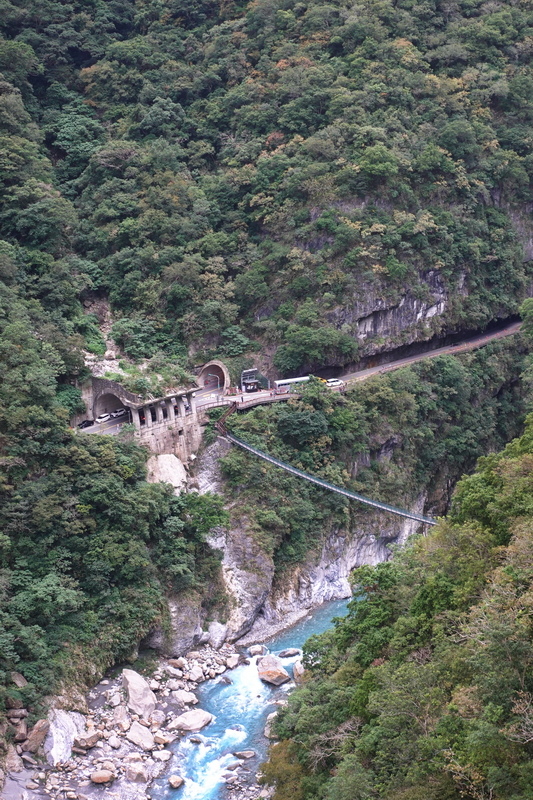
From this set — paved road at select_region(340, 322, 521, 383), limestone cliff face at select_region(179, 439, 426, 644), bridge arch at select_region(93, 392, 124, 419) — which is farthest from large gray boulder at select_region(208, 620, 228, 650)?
paved road at select_region(340, 322, 521, 383)

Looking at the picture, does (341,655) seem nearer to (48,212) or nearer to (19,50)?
(48,212)

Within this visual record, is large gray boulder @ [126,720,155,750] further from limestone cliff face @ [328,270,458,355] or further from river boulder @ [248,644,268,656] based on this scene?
limestone cliff face @ [328,270,458,355]

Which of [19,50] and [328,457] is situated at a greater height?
[19,50]

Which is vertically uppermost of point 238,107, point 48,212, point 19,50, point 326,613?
point 19,50

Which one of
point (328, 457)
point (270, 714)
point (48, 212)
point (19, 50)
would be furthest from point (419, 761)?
point (19, 50)

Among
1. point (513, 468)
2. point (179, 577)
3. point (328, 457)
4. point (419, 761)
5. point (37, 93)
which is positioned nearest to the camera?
Result: point (419, 761)

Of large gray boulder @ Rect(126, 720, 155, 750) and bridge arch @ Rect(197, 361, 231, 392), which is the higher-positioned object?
bridge arch @ Rect(197, 361, 231, 392)

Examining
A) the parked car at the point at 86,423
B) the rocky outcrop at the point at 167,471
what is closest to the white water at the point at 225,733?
the rocky outcrop at the point at 167,471
